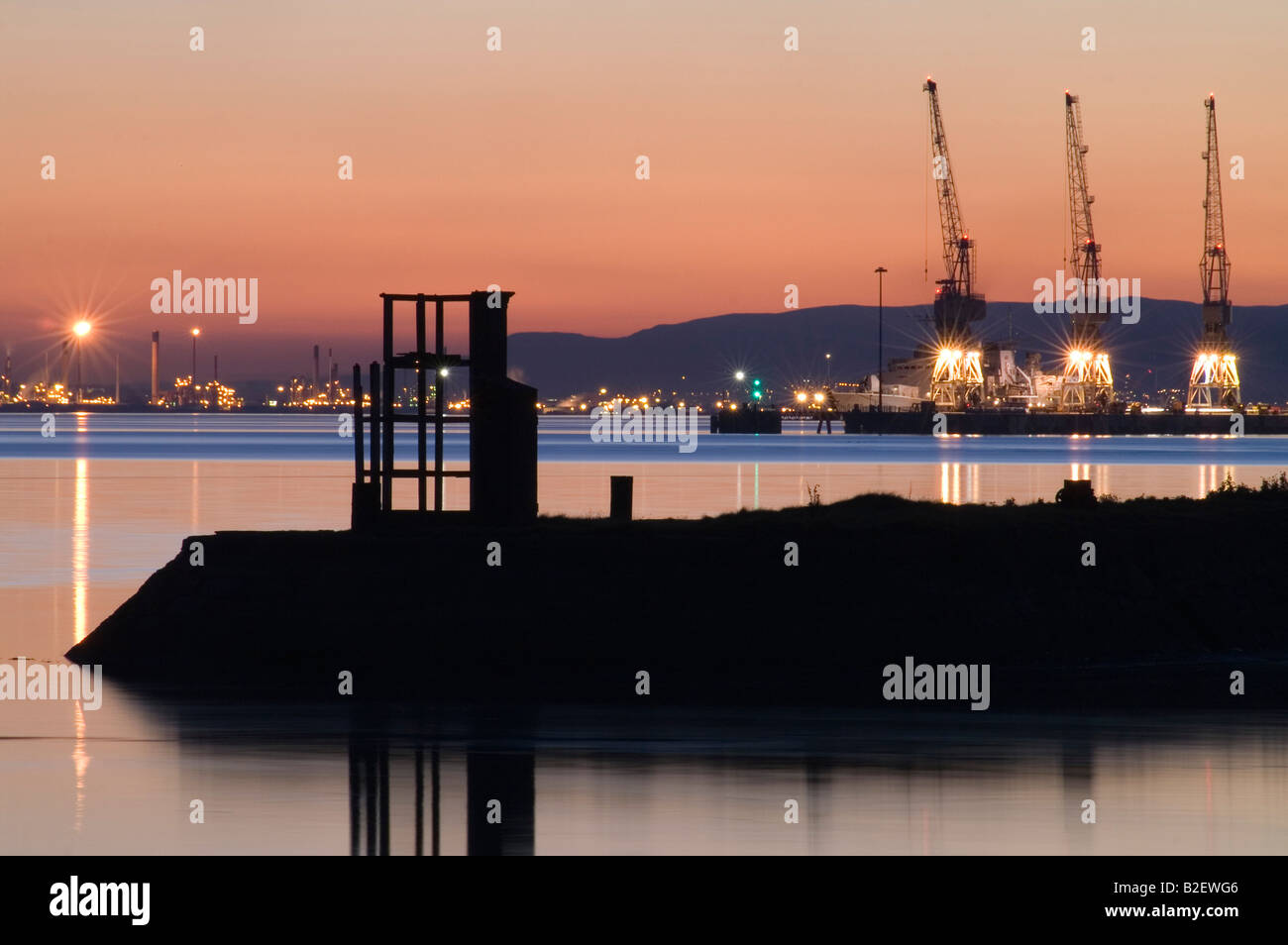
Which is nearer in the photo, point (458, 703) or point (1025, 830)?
point (1025, 830)

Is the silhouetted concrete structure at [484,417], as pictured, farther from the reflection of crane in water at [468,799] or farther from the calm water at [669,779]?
the reflection of crane in water at [468,799]

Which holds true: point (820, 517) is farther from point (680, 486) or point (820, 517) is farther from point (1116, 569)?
point (680, 486)

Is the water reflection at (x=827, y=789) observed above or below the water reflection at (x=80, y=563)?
below
